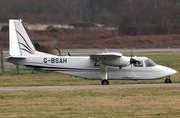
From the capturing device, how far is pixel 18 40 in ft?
70.6

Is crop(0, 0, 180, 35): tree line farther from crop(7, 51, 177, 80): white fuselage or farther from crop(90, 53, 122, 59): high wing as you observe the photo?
crop(90, 53, 122, 59): high wing

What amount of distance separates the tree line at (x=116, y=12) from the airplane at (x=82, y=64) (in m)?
40.0

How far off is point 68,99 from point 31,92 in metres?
3.29

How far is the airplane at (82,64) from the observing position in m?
21.2

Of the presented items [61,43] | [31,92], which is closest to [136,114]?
[31,92]

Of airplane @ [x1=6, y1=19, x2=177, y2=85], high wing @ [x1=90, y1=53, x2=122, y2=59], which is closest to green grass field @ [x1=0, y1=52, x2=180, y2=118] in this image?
high wing @ [x1=90, y1=53, x2=122, y2=59]

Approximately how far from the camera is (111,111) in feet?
39.8

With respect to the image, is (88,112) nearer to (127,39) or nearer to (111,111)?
(111,111)

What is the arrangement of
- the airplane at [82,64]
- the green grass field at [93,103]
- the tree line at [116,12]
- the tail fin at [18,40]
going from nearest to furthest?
the green grass field at [93,103]
the airplane at [82,64]
the tail fin at [18,40]
the tree line at [116,12]

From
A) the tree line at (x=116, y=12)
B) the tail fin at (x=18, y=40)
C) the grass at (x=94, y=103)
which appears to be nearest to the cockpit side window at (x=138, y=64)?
the grass at (x=94, y=103)

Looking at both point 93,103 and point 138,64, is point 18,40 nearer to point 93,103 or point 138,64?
point 138,64

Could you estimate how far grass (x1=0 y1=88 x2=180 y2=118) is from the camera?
1177 centimetres

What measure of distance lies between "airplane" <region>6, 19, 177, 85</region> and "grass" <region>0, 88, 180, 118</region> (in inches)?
136

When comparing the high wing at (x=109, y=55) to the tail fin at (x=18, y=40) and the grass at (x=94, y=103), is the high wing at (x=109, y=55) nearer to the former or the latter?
the grass at (x=94, y=103)
